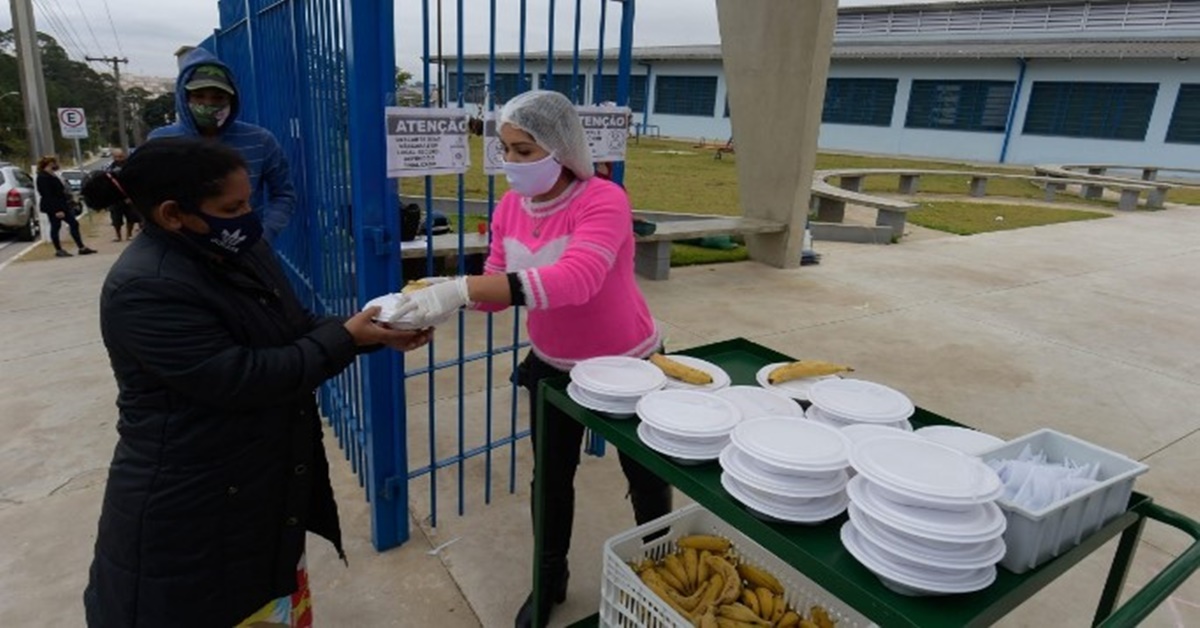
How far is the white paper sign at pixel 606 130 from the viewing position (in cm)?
293

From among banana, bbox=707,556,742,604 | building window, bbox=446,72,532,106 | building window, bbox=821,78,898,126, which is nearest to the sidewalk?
banana, bbox=707,556,742,604

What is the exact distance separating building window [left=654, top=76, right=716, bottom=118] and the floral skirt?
32.9 metres

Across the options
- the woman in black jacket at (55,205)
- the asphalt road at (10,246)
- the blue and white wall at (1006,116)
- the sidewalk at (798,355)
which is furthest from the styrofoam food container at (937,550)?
the blue and white wall at (1006,116)

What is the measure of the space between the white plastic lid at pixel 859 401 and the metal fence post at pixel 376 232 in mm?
1485

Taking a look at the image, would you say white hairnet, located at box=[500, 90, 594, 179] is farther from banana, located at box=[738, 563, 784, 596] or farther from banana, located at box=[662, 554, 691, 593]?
banana, located at box=[738, 563, 784, 596]

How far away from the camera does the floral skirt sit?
1.67 meters

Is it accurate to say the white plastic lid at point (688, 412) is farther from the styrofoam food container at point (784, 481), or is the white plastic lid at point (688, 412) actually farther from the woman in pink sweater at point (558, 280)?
the woman in pink sweater at point (558, 280)

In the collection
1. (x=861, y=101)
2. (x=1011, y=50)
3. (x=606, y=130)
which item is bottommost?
(x=606, y=130)

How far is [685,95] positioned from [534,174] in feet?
111

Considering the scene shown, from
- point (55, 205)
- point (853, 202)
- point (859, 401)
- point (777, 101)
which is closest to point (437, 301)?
point (859, 401)

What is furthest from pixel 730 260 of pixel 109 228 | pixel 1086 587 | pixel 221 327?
pixel 109 228

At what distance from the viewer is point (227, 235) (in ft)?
4.61

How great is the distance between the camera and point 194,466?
1.40 metres

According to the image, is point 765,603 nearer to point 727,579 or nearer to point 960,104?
point 727,579
